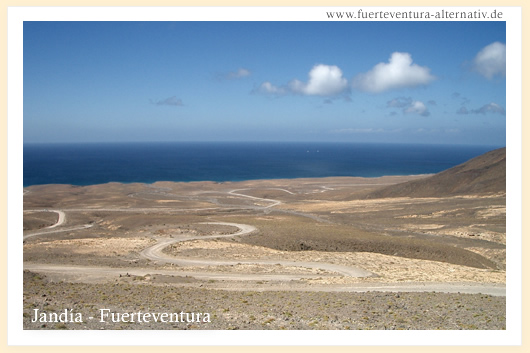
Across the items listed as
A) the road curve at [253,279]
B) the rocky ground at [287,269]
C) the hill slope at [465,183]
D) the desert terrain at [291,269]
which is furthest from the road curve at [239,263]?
the hill slope at [465,183]

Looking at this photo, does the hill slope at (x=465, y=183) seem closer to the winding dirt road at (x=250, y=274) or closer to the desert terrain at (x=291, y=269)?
the desert terrain at (x=291, y=269)

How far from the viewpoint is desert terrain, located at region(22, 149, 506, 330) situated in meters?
12.5

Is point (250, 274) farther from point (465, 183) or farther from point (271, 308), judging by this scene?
point (465, 183)

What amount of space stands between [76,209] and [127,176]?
266 ft

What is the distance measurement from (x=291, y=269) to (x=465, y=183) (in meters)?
52.0

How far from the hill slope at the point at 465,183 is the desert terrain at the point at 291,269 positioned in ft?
4.63

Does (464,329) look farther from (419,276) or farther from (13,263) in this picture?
(13,263)

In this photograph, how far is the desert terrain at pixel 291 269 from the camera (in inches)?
493

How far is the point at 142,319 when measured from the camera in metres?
11.7

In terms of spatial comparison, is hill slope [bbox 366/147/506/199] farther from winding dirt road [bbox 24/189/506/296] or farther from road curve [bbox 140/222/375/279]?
winding dirt road [bbox 24/189/506/296]

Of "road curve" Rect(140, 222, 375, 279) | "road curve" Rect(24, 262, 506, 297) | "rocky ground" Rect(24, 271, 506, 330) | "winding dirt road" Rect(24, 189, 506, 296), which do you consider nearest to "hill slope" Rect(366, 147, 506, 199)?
"road curve" Rect(140, 222, 375, 279)

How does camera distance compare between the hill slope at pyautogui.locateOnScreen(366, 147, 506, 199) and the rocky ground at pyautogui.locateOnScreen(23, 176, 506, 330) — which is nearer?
the rocky ground at pyautogui.locateOnScreen(23, 176, 506, 330)

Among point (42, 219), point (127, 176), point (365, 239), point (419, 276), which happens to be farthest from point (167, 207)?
point (127, 176)

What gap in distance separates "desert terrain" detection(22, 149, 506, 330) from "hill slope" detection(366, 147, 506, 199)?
1.41m
